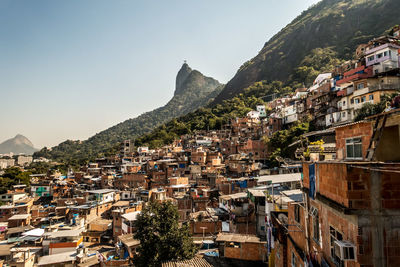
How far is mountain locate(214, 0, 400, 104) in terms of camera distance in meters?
69.8

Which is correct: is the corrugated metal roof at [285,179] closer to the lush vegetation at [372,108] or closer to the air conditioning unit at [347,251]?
the air conditioning unit at [347,251]

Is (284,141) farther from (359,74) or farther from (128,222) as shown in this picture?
(128,222)

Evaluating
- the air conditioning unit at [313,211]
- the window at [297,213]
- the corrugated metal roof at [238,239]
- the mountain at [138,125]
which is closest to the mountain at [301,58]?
the mountain at [138,125]

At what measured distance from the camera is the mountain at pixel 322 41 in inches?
2746

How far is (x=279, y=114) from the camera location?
155ft

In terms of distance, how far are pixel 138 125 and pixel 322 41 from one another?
110m

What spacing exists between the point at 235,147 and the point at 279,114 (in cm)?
1109

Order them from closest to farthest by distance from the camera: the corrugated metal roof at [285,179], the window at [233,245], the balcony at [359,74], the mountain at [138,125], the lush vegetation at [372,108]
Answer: the corrugated metal roof at [285,179] → the window at [233,245] → the lush vegetation at [372,108] → the balcony at [359,74] → the mountain at [138,125]

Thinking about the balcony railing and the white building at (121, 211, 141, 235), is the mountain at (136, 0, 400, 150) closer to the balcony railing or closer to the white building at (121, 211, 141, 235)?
the balcony railing

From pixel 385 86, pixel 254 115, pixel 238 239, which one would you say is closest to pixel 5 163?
pixel 254 115

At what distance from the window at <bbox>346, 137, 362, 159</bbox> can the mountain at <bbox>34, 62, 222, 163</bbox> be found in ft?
333

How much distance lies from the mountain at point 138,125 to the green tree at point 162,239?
8786cm

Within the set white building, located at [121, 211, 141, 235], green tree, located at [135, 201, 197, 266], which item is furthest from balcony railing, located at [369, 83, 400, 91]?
white building, located at [121, 211, 141, 235]

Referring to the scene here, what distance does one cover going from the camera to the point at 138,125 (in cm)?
15588
